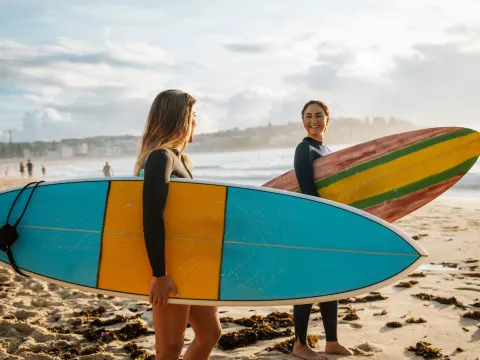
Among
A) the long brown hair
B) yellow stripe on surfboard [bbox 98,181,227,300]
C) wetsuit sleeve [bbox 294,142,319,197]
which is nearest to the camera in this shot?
the long brown hair

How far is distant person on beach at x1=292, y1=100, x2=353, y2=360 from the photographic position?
263 cm

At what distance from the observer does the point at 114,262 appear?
6.88ft

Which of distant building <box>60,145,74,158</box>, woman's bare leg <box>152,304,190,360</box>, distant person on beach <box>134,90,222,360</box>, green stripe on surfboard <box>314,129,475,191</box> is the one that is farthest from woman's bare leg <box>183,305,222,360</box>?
distant building <box>60,145,74,158</box>

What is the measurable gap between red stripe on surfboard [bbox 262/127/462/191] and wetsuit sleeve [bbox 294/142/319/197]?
0.26 meters

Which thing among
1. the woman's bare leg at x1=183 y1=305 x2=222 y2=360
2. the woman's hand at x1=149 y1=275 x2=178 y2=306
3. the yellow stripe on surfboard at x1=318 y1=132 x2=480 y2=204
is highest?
the yellow stripe on surfboard at x1=318 y1=132 x2=480 y2=204

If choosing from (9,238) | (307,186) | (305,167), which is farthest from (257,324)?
(9,238)

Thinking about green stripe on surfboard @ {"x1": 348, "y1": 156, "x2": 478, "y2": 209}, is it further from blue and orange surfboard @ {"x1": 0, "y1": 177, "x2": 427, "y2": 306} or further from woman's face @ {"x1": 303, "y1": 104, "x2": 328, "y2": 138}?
blue and orange surfboard @ {"x1": 0, "y1": 177, "x2": 427, "y2": 306}

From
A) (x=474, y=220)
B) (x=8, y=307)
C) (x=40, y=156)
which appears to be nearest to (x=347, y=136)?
(x=40, y=156)

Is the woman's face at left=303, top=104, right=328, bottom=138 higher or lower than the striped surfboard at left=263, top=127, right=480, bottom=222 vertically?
higher

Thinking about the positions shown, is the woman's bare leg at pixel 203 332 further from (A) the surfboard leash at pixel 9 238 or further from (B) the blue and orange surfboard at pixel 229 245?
(A) the surfboard leash at pixel 9 238

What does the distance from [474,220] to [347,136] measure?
81.2m

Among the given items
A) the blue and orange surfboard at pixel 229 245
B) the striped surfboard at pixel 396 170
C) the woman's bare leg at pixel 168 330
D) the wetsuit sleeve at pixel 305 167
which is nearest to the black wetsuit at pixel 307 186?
the wetsuit sleeve at pixel 305 167

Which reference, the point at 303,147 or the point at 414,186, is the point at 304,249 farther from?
the point at 414,186

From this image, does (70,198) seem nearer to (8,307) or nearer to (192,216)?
(192,216)
